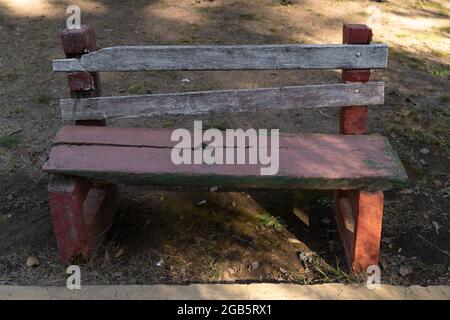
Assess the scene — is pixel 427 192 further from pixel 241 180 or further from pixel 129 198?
pixel 129 198

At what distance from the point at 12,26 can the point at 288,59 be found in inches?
183

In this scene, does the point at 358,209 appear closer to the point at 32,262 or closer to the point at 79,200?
the point at 79,200

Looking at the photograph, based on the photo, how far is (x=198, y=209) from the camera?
3.70m

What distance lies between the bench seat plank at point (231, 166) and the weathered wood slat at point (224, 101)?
22 cm

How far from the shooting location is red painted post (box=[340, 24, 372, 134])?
3135 mm

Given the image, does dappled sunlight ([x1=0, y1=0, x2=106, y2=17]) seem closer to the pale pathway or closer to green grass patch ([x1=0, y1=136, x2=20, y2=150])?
green grass patch ([x1=0, y1=136, x2=20, y2=150])

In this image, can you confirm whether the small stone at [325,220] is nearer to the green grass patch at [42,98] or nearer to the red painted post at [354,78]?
the red painted post at [354,78]

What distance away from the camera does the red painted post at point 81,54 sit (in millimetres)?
3092

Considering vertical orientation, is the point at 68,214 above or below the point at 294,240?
above

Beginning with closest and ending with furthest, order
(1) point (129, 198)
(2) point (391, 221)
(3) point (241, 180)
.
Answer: (3) point (241, 180)
(2) point (391, 221)
(1) point (129, 198)

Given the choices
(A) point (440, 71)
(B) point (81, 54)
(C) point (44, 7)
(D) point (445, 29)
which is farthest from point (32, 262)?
(D) point (445, 29)

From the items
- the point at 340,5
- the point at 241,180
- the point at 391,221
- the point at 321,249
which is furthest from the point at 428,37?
the point at 241,180

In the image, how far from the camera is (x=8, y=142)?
172 inches

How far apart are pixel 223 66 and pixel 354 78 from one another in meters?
0.77
